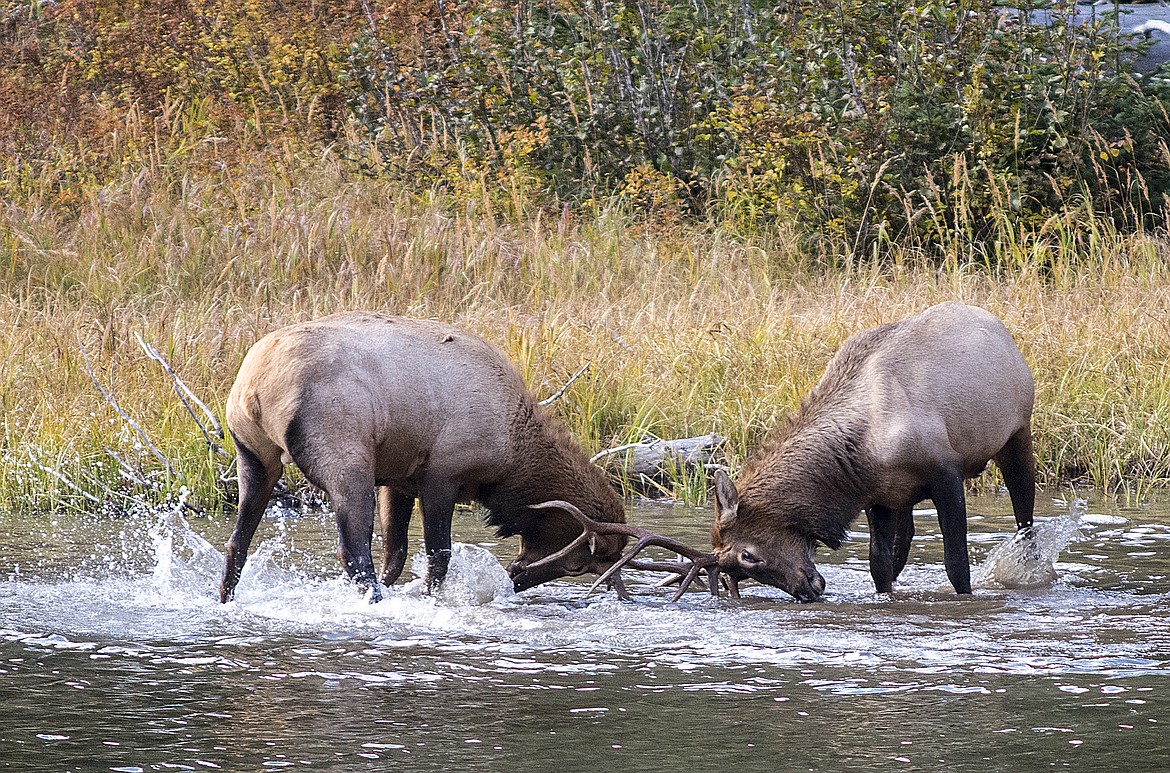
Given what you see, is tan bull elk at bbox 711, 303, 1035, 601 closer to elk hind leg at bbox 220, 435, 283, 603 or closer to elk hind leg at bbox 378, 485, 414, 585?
elk hind leg at bbox 378, 485, 414, 585

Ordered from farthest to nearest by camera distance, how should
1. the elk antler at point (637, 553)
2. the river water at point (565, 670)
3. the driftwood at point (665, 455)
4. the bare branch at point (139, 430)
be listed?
the driftwood at point (665, 455) < the bare branch at point (139, 430) < the elk antler at point (637, 553) < the river water at point (565, 670)

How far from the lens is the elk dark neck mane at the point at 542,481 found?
6375 millimetres

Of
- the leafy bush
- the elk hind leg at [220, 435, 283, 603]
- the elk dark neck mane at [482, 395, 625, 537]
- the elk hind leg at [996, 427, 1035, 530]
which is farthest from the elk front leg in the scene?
the leafy bush

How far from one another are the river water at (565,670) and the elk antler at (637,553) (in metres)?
0.12

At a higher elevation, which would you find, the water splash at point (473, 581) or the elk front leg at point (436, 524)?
the elk front leg at point (436, 524)

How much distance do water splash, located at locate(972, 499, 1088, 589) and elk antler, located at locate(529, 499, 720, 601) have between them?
4.00ft

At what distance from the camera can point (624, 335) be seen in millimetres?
10031

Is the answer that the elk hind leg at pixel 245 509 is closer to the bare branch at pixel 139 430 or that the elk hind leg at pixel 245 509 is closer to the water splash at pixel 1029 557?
the bare branch at pixel 139 430

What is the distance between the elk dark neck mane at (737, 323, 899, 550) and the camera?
636cm

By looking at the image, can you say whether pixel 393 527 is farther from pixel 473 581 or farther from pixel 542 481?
pixel 542 481

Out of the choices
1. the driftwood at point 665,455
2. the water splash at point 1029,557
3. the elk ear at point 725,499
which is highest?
the elk ear at point 725,499

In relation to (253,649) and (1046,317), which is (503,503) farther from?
(1046,317)

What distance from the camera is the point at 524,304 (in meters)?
10.9

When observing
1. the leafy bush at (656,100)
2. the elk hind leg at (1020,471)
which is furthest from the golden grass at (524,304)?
the elk hind leg at (1020,471)
